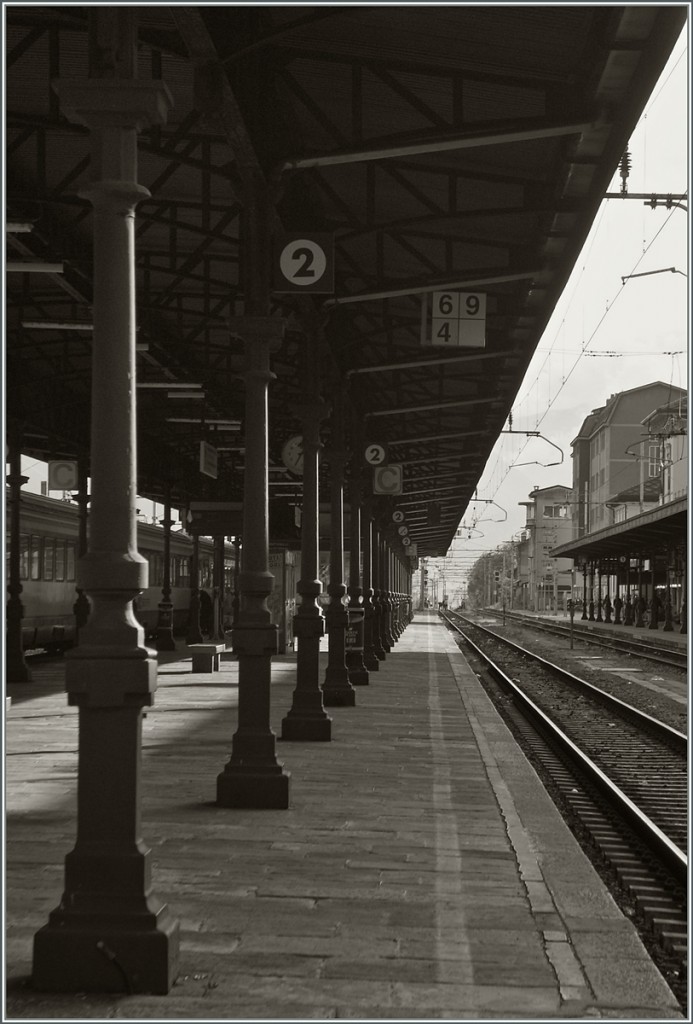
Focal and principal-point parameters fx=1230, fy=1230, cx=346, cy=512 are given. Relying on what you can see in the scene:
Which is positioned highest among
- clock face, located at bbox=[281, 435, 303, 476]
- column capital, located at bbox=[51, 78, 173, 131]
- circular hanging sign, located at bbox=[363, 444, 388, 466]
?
column capital, located at bbox=[51, 78, 173, 131]

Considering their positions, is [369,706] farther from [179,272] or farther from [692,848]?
[692,848]

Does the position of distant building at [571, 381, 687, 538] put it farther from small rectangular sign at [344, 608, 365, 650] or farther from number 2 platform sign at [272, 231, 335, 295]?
number 2 platform sign at [272, 231, 335, 295]

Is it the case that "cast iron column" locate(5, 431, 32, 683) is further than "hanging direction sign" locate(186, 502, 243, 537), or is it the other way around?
"hanging direction sign" locate(186, 502, 243, 537)

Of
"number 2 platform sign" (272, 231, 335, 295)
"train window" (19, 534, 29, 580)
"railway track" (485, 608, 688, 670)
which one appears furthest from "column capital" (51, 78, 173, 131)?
"railway track" (485, 608, 688, 670)

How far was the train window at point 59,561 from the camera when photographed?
79.6 feet

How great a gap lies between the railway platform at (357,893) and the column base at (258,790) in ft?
0.36

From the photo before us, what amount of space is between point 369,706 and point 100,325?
1145 centimetres

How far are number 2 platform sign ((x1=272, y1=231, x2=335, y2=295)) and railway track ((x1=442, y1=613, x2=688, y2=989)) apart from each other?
14.8ft

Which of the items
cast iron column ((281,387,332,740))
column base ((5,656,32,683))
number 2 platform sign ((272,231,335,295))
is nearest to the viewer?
number 2 platform sign ((272,231,335,295))

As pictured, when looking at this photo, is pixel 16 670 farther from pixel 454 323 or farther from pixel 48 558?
pixel 454 323

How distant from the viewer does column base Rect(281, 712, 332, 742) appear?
474 inches

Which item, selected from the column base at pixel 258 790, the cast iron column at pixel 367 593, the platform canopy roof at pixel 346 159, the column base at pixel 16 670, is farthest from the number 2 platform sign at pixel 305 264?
the cast iron column at pixel 367 593

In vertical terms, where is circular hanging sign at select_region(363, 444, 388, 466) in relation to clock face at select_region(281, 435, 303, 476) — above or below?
above

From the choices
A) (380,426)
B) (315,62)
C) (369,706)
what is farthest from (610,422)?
(315,62)
